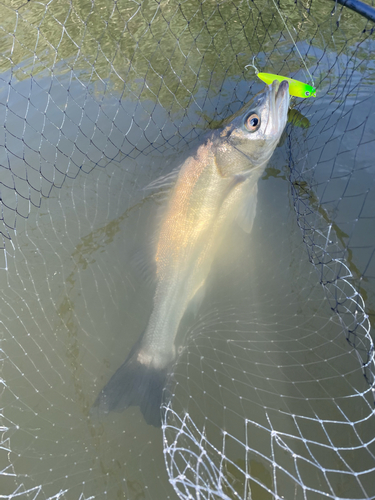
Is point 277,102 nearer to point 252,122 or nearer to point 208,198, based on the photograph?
point 252,122

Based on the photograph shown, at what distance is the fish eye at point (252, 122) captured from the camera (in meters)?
3.37

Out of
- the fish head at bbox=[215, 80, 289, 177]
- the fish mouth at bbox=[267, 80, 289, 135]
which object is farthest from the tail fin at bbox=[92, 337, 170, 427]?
the fish mouth at bbox=[267, 80, 289, 135]

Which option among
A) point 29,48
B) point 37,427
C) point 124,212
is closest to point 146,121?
point 124,212

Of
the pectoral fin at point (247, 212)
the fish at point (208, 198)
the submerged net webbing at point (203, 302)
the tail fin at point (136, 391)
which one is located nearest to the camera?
the submerged net webbing at point (203, 302)

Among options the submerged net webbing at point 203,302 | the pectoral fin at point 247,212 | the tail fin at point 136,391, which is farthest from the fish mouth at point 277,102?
the tail fin at point 136,391

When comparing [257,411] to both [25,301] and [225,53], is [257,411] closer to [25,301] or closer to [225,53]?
[25,301]

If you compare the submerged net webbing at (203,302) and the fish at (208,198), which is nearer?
the submerged net webbing at (203,302)

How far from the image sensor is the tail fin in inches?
109

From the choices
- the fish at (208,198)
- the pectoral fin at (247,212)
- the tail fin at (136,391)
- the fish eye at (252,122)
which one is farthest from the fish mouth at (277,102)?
the tail fin at (136,391)

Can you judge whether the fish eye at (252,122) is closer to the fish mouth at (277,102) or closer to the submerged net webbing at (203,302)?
the fish mouth at (277,102)

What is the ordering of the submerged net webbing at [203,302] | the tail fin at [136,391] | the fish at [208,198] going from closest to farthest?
the submerged net webbing at [203,302] < the tail fin at [136,391] < the fish at [208,198]

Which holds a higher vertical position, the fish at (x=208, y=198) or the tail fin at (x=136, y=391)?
the fish at (x=208, y=198)

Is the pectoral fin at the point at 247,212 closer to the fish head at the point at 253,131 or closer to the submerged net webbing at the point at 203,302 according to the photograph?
the submerged net webbing at the point at 203,302

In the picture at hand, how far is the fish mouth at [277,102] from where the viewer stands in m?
3.36
